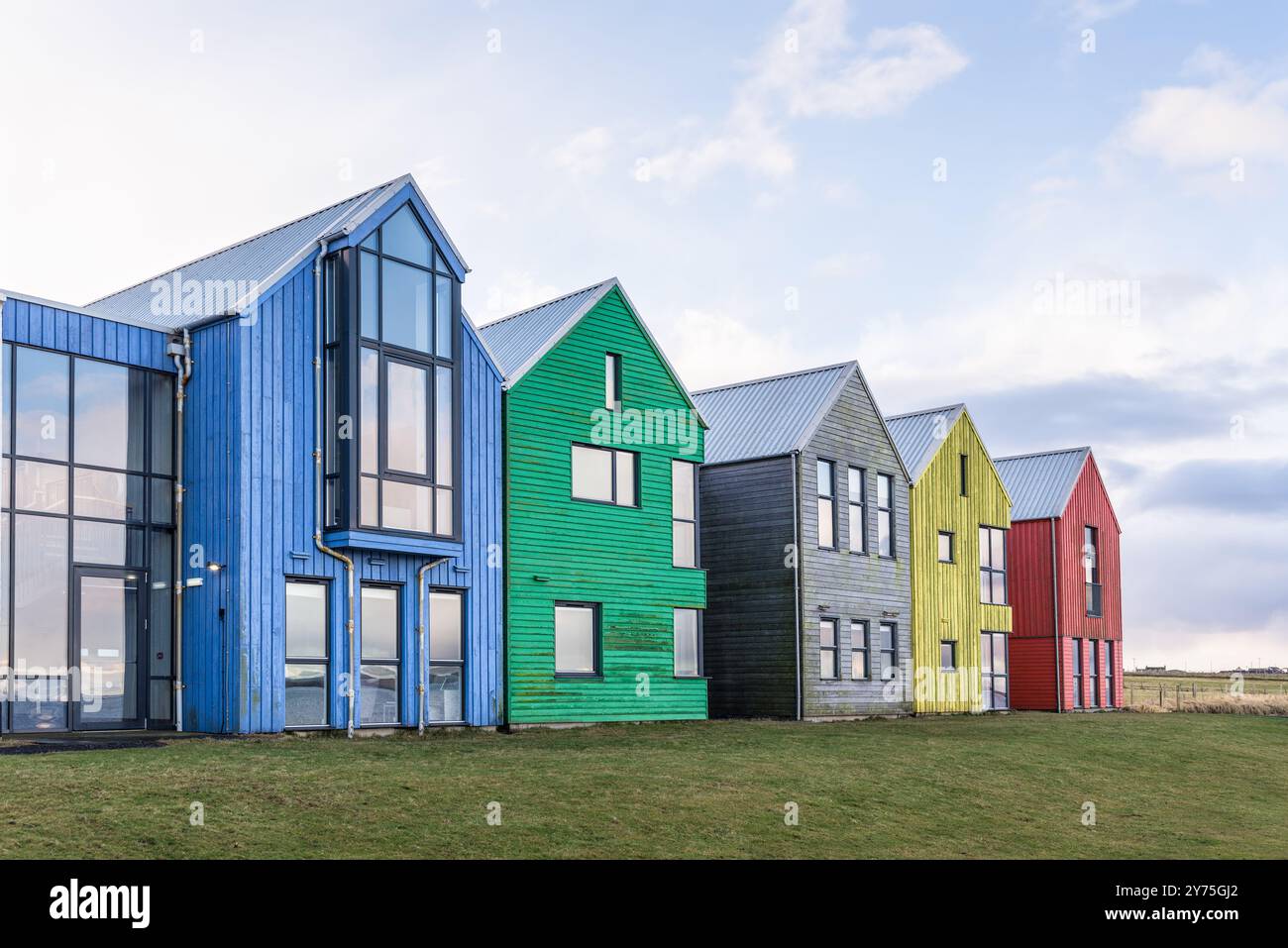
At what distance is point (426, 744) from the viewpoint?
69.9 ft

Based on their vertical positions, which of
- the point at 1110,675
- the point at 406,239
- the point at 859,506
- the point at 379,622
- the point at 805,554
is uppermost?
the point at 406,239

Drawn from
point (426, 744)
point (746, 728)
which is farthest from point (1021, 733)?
point (426, 744)

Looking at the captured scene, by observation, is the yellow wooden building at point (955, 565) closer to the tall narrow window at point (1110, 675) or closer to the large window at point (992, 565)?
the large window at point (992, 565)

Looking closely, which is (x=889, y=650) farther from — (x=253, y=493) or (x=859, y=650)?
(x=253, y=493)

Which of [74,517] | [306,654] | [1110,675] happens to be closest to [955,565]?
[1110,675]

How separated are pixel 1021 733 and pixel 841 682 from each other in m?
4.68

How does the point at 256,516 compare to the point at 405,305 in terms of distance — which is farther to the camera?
the point at 405,305

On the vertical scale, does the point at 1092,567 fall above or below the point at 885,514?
below

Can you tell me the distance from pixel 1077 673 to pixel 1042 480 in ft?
21.0

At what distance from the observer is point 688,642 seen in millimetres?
31125

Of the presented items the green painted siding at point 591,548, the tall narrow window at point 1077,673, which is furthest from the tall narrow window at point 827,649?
the tall narrow window at point 1077,673

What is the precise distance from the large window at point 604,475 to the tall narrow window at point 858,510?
7484 millimetres

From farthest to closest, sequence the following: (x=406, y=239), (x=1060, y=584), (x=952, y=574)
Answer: (x=1060, y=584)
(x=952, y=574)
(x=406, y=239)
